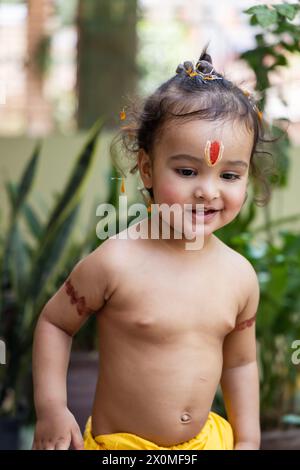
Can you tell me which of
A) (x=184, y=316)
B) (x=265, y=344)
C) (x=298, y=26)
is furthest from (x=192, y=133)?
(x=265, y=344)

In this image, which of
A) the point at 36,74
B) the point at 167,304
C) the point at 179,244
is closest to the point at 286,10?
the point at 179,244

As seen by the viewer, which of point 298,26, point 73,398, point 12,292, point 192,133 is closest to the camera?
point 192,133

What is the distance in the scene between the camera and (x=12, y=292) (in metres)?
2.54

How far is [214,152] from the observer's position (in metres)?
1.31

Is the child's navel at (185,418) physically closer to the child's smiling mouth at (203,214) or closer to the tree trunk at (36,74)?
the child's smiling mouth at (203,214)

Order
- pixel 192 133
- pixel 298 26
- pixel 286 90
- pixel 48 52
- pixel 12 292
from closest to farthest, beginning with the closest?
pixel 192 133
pixel 298 26
pixel 12 292
pixel 286 90
pixel 48 52

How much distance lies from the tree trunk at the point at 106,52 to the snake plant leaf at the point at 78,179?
177 cm

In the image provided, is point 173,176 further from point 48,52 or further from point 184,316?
point 48,52

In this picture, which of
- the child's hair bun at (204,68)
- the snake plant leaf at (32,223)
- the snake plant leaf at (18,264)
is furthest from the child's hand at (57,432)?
the snake plant leaf at (32,223)

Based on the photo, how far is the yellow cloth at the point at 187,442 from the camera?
139 cm

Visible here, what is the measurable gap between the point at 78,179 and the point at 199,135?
3.68ft

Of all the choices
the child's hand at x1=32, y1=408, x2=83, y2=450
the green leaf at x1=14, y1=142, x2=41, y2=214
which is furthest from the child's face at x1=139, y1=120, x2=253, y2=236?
the green leaf at x1=14, y1=142, x2=41, y2=214

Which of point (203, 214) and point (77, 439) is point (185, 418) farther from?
point (203, 214)
